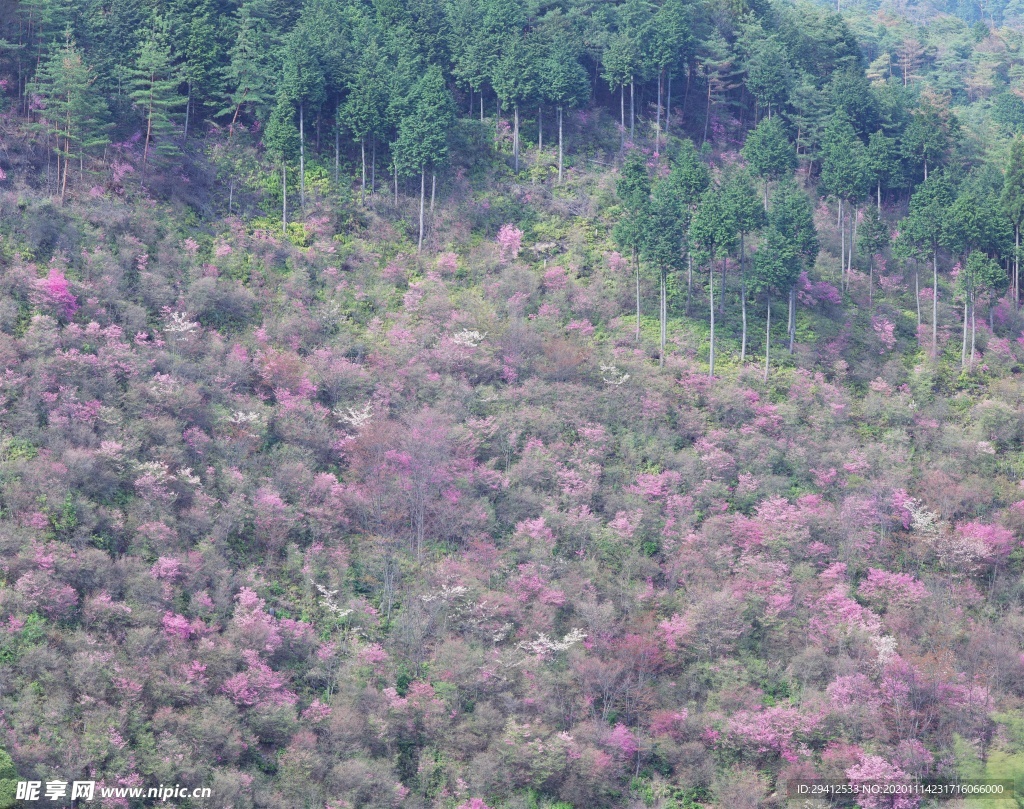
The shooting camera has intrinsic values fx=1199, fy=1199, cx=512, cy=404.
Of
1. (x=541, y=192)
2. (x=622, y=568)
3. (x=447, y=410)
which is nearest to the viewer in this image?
(x=622, y=568)

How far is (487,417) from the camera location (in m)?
54.9

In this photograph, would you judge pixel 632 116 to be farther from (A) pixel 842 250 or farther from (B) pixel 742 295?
(B) pixel 742 295

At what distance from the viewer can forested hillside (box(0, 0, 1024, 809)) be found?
43656 millimetres

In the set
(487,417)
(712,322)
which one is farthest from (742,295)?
(487,417)

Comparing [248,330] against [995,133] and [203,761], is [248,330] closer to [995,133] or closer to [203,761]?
[203,761]

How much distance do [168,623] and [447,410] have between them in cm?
1676

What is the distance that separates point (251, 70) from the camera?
216ft

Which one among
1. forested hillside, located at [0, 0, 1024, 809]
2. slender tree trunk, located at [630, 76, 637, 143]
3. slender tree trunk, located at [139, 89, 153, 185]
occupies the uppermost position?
slender tree trunk, located at [630, 76, 637, 143]

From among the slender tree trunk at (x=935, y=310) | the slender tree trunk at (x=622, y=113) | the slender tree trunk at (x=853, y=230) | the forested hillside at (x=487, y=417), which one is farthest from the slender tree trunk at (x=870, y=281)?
the slender tree trunk at (x=622, y=113)

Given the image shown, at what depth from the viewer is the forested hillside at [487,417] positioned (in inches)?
1719

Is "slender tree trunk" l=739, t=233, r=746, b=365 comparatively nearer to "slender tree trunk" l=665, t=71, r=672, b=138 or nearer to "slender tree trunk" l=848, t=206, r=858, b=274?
"slender tree trunk" l=848, t=206, r=858, b=274

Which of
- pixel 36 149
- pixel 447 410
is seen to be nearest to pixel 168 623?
pixel 447 410

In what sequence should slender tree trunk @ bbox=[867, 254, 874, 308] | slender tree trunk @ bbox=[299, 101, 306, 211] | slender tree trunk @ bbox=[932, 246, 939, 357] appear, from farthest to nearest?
slender tree trunk @ bbox=[867, 254, 874, 308] < slender tree trunk @ bbox=[299, 101, 306, 211] < slender tree trunk @ bbox=[932, 246, 939, 357]

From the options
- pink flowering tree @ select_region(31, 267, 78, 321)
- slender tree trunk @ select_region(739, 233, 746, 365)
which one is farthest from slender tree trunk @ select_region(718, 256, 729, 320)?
pink flowering tree @ select_region(31, 267, 78, 321)
